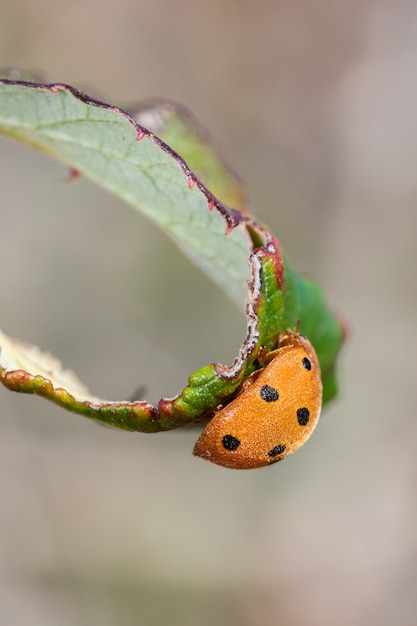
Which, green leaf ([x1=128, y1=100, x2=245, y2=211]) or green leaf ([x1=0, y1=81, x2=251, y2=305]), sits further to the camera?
green leaf ([x1=128, y1=100, x2=245, y2=211])

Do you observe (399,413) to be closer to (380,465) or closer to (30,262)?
(380,465)

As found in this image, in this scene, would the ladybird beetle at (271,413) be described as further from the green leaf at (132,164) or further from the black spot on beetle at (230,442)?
the green leaf at (132,164)

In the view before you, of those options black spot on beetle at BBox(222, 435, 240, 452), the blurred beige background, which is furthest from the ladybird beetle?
the blurred beige background

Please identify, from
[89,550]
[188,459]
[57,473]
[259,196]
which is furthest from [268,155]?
[89,550]

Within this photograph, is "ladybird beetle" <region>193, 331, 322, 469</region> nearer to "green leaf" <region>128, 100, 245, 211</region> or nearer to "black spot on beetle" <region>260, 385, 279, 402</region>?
"black spot on beetle" <region>260, 385, 279, 402</region>

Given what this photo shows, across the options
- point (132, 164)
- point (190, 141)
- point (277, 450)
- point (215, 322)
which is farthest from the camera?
point (215, 322)

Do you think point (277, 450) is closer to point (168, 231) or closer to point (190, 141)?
point (168, 231)

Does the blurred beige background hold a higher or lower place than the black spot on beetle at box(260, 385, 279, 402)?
higher

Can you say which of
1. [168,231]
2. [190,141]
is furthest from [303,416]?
[190,141]
